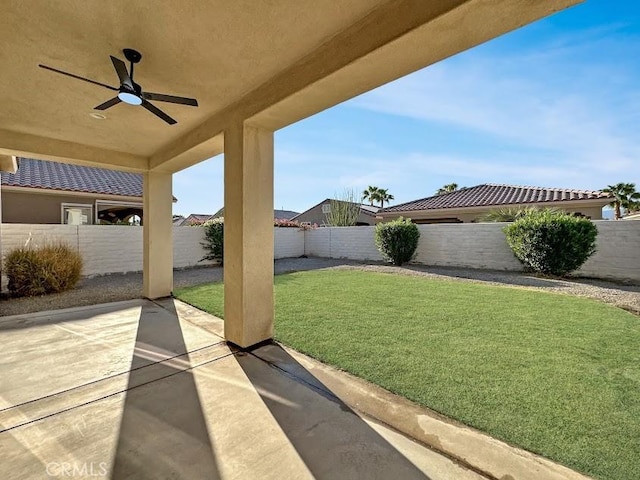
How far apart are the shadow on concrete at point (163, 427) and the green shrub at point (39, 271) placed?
15.8 feet

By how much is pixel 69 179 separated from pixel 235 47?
1332 cm

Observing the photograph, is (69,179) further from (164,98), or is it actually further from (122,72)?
(122,72)

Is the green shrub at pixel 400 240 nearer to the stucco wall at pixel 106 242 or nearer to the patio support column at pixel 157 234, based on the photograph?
the stucco wall at pixel 106 242

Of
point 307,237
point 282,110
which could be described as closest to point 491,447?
point 282,110

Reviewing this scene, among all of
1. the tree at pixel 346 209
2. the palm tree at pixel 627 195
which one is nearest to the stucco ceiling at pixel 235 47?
the tree at pixel 346 209

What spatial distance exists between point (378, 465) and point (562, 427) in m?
1.37

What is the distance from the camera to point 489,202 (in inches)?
529

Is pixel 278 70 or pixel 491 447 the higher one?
pixel 278 70

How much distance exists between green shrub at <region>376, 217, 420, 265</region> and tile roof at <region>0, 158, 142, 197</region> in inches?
360

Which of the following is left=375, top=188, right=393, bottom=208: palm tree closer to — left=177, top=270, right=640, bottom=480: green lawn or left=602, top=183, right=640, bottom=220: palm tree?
left=602, top=183, right=640, bottom=220: palm tree

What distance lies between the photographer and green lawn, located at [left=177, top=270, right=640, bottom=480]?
1972 millimetres

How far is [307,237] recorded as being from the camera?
1470 cm

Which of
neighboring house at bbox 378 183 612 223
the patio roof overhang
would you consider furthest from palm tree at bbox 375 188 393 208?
the patio roof overhang

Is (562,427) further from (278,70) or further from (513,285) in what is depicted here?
(513,285)
